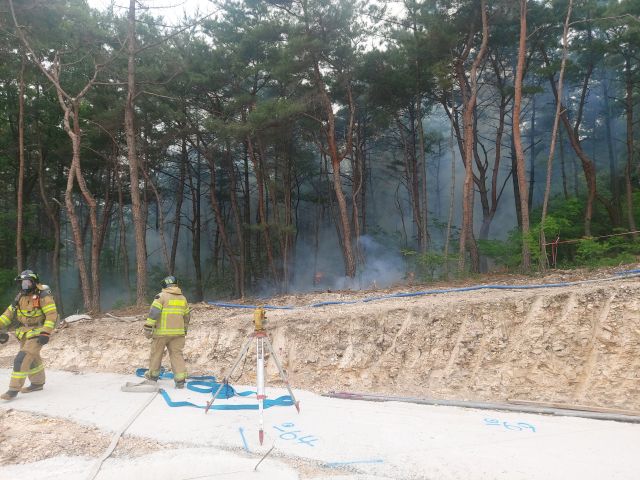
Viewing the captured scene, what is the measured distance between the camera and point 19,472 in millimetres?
3701

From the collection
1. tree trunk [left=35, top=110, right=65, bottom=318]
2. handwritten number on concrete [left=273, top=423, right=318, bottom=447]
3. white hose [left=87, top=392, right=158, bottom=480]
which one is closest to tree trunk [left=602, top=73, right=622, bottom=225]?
handwritten number on concrete [left=273, top=423, right=318, bottom=447]

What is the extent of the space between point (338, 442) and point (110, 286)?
35.2 metres

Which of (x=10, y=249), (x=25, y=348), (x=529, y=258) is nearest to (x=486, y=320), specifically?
(x=529, y=258)

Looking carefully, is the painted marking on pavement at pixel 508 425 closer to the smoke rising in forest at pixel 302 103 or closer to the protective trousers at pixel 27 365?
the protective trousers at pixel 27 365

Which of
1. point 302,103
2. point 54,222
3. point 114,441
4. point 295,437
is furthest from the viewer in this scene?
point 54,222

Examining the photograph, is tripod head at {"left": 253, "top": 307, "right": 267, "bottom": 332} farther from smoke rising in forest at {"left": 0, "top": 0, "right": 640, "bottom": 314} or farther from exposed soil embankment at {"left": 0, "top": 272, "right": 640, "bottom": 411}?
smoke rising in forest at {"left": 0, "top": 0, "right": 640, "bottom": 314}

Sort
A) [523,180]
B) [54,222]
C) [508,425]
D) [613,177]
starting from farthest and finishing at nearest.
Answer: [613,177] → [54,222] → [523,180] → [508,425]

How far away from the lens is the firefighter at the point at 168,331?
6.77 m

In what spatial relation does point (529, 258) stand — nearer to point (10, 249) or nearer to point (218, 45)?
point (218, 45)

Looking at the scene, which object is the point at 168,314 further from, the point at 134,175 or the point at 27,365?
the point at 134,175

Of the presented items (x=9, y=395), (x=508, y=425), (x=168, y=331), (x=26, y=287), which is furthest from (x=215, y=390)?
(x=508, y=425)

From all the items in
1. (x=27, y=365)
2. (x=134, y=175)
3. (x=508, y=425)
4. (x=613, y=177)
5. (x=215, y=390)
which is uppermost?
(x=613, y=177)

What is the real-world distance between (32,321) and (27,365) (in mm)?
713

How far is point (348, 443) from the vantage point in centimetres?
442
